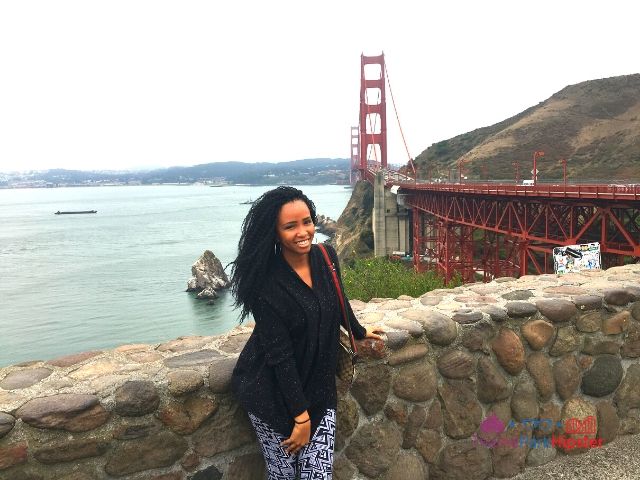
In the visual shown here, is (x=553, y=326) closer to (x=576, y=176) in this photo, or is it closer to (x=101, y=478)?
(x=101, y=478)

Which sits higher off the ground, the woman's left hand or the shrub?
the woman's left hand

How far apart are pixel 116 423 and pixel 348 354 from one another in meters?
0.85

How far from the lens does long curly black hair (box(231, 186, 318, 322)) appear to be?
1.65 m

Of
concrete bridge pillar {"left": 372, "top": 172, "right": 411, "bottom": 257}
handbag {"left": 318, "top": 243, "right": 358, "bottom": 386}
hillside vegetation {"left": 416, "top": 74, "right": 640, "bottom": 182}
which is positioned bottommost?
concrete bridge pillar {"left": 372, "top": 172, "right": 411, "bottom": 257}

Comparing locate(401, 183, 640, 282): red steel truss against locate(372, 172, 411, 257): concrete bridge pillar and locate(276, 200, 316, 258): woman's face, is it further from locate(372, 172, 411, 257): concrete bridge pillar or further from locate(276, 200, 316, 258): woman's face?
locate(276, 200, 316, 258): woman's face

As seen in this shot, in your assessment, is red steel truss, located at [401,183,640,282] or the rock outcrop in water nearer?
red steel truss, located at [401,183,640,282]

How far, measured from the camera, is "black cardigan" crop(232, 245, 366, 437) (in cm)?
159

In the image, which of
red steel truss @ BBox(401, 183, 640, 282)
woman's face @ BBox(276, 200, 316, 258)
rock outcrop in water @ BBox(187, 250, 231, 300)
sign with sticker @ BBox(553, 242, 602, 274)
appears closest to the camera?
woman's face @ BBox(276, 200, 316, 258)

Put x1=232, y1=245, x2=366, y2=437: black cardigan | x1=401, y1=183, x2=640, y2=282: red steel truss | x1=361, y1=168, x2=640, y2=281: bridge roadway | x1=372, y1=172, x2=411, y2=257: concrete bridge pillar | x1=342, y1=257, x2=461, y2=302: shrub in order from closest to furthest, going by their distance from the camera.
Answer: x1=232, y1=245, x2=366, y2=437: black cardigan < x1=342, y1=257, x2=461, y2=302: shrub < x1=401, y1=183, x2=640, y2=282: red steel truss < x1=361, y1=168, x2=640, y2=281: bridge roadway < x1=372, y1=172, x2=411, y2=257: concrete bridge pillar

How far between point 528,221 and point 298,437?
18.6 metres

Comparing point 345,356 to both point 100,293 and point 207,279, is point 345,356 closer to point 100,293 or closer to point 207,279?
point 207,279

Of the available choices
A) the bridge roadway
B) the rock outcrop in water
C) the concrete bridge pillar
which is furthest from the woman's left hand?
the concrete bridge pillar

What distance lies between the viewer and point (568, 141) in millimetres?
55500

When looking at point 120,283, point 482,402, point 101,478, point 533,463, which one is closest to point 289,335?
point 101,478
